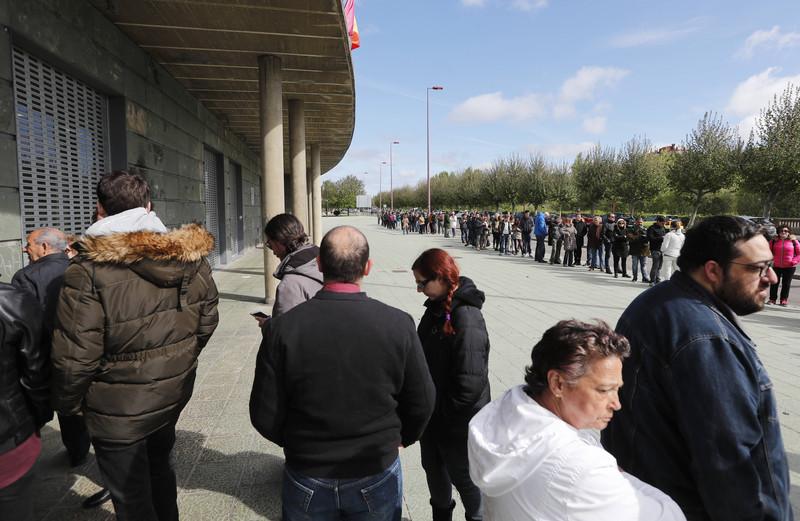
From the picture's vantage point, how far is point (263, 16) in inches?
278

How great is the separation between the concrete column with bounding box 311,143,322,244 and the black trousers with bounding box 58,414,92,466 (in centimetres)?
1598

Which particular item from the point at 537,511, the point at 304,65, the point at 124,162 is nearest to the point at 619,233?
the point at 304,65

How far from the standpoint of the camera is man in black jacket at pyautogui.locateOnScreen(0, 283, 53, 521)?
2039 millimetres

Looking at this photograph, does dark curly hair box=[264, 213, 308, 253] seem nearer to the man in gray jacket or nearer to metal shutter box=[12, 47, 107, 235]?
the man in gray jacket

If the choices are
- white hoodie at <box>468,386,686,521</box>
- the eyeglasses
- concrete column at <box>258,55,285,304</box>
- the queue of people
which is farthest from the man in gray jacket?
concrete column at <box>258,55,285,304</box>

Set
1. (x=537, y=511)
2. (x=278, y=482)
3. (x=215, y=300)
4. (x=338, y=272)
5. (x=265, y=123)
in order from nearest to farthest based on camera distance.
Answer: (x=537, y=511) → (x=338, y=272) → (x=215, y=300) → (x=278, y=482) → (x=265, y=123)

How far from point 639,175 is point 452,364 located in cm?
3830

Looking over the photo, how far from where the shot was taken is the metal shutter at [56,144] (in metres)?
5.49

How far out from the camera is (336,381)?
5.92ft

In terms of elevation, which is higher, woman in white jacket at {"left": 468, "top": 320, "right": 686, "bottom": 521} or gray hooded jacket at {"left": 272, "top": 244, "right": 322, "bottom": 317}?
gray hooded jacket at {"left": 272, "top": 244, "right": 322, "bottom": 317}

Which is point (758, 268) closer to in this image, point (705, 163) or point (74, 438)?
point (74, 438)

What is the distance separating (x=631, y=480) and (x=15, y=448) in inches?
93.7

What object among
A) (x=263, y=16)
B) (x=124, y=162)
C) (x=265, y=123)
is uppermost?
(x=263, y=16)

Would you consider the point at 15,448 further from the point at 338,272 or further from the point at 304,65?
the point at 304,65
